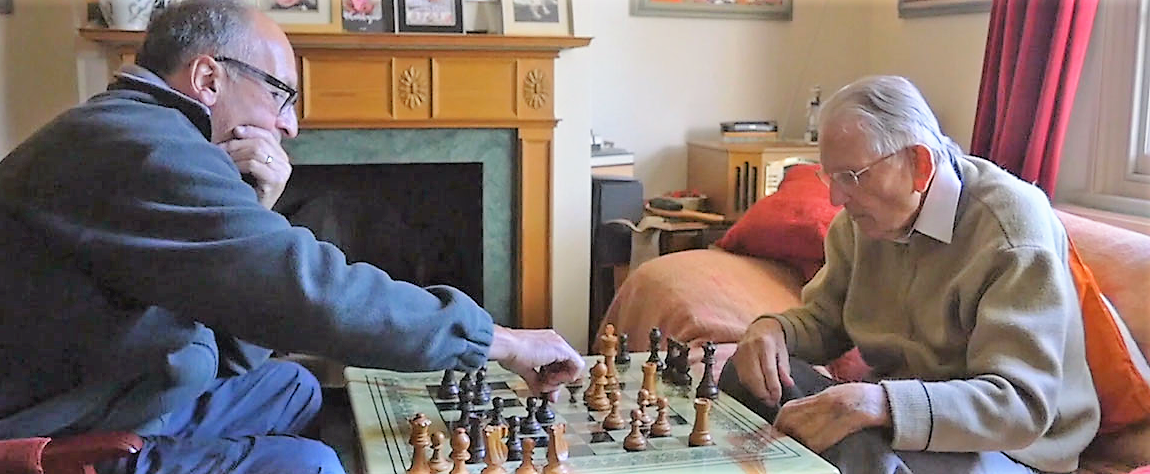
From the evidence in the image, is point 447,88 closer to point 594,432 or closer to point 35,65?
point 35,65

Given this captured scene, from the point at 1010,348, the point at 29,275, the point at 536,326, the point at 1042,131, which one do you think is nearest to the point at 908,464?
Result: the point at 1010,348

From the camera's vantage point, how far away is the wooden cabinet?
3.54 meters

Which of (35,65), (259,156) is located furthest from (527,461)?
(35,65)

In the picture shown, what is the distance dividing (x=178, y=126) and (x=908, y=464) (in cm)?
102

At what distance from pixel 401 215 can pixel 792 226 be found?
4.83 ft

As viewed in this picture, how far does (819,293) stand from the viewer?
1.91 meters

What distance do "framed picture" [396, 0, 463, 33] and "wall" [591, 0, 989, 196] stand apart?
66cm

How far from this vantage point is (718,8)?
3912 millimetres

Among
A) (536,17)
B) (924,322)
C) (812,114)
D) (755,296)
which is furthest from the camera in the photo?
(812,114)

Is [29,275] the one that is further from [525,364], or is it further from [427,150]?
[427,150]

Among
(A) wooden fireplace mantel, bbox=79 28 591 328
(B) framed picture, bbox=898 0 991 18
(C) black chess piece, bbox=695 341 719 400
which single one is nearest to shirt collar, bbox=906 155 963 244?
(C) black chess piece, bbox=695 341 719 400

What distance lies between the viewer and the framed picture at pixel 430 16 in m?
3.21

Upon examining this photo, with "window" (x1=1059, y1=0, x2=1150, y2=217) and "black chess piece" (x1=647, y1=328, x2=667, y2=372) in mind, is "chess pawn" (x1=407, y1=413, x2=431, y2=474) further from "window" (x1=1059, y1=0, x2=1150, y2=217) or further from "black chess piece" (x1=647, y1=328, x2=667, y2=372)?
"window" (x1=1059, y1=0, x2=1150, y2=217)

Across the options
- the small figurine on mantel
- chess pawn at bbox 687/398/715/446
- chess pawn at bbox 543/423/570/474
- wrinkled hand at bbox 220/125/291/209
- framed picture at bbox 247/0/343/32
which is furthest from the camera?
the small figurine on mantel
